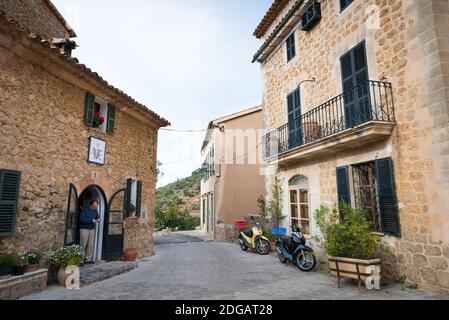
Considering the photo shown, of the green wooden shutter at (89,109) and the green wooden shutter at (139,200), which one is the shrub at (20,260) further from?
the green wooden shutter at (139,200)

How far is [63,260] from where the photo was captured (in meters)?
6.18

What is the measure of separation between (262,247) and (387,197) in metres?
5.47

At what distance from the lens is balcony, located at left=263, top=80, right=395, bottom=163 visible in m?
6.17

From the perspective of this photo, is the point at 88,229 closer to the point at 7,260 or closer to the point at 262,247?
the point at 7,260

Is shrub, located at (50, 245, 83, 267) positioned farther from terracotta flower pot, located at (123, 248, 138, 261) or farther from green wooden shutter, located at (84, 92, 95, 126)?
green wooden shutter, located at (84, 92, 95, 126)

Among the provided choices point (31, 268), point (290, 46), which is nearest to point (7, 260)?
point (31, 268)

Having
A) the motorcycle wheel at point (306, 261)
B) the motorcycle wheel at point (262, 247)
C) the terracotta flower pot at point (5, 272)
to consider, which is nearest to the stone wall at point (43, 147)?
the terracotta flower pot at point (5, 272)

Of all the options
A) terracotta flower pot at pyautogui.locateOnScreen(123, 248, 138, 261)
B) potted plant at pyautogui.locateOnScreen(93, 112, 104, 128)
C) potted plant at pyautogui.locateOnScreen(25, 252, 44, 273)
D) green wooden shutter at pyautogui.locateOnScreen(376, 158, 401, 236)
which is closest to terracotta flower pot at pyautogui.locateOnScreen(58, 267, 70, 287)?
potted plant at pyautogui.locateOnScreen(25, 252, 44, 273)

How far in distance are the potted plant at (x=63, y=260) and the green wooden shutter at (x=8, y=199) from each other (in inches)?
43.7

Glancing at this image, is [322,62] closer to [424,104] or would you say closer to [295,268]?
[424,104]

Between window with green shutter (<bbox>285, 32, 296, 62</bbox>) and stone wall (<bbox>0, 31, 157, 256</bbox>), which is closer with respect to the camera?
stone wall (<bbox>0, 31, 157, 256</bbox>)

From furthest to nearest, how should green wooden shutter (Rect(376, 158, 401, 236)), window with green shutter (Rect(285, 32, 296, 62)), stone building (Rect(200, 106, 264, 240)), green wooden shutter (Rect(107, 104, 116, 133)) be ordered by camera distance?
stone building (Rect(200, 106, 264, 240))
window with green shutter (Rect(285, 32, 296, 62))
green wooden shutter (Rect(107, 104, 116, 133))
green wooden shutter (Rect(376, 158, 401, 236))

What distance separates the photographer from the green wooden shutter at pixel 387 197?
5.93 meters

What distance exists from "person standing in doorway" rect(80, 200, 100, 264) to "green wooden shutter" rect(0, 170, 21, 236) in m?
2.04
